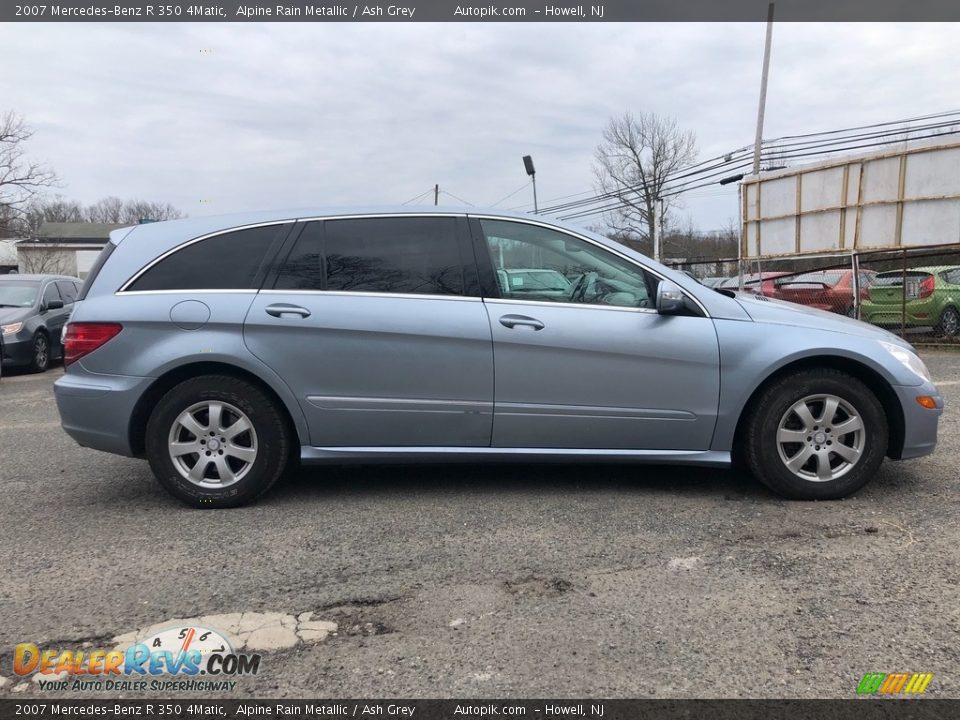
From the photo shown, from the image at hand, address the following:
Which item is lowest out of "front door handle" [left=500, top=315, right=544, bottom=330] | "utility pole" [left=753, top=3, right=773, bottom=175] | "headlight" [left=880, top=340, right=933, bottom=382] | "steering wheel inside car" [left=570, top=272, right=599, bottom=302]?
"headlight" [left=880, top=340, right=933, bottom=382]

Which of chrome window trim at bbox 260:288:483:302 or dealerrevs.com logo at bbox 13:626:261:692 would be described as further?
chrome window trim at bbox 260:288:483:302

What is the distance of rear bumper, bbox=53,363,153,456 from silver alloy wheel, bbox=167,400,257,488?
0.28 m

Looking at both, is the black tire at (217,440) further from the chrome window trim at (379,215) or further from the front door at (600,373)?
the front door at (600,373)

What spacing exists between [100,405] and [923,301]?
487 inches

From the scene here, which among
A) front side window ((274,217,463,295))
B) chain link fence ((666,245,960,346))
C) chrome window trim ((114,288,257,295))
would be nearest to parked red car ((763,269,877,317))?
chain link fence ((666,245,960,346))

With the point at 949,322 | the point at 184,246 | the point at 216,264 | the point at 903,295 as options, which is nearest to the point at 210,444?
the point at 216,264

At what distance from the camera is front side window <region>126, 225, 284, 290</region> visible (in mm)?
3959

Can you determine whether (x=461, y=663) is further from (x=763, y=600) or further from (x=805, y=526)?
(x=805, y=526)

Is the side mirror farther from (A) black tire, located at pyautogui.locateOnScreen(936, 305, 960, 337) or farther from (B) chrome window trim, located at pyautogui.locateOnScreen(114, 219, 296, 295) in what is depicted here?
(A) black tire, located at pyautogui.locateOnScreen(936, 305, 960, 337)

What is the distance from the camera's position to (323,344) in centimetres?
387

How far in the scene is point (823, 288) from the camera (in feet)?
43.7

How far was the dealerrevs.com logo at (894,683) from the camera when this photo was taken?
219 cm

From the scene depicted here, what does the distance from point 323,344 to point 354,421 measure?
0.46 meters

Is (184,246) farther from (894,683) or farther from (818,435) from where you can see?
(894,683)
